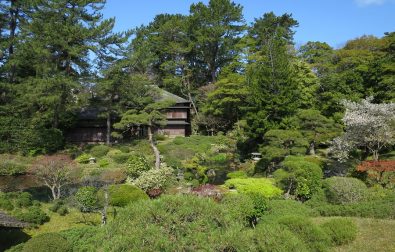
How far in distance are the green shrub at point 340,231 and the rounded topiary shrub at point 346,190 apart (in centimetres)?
421

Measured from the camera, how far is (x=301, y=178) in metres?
18.6

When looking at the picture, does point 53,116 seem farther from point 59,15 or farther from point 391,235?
point 391,235

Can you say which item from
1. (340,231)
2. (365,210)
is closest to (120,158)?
(365,210)

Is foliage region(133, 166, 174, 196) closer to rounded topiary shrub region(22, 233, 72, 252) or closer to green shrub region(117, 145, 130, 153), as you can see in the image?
rounded topiary shrub region(22, 233, 72, 252)

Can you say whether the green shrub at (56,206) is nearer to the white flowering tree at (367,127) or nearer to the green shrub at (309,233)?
the green shrub at (309,233)

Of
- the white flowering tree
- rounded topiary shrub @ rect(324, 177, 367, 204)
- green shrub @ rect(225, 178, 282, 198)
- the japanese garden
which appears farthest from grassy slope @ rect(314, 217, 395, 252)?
the white flowering tree

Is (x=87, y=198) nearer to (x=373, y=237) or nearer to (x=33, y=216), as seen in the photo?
(x=33, y=216)

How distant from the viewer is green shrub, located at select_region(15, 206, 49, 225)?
1542 centimetres

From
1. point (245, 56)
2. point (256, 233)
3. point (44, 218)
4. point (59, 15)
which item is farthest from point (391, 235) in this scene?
point (245, 56)

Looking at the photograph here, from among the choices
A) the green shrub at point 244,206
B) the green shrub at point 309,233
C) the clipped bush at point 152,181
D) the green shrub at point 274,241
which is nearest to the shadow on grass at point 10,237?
the clipped bush at point 152,181

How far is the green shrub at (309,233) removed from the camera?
417 inches

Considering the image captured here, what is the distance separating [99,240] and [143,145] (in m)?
25.7

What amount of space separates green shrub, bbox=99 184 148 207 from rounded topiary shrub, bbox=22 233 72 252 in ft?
20.1

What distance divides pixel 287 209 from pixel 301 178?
3.55 m
